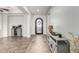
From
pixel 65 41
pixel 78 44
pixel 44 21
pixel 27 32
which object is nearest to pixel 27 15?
pixel 27 32

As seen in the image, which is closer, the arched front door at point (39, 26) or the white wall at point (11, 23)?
the white wall at point (11, 23)

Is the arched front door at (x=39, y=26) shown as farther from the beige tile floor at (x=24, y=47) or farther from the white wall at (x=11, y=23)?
the beige tile floor at (x=24, y=47)

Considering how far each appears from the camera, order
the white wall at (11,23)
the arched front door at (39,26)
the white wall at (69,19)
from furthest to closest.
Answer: the arched front door at (39,26), the white wall at (11,23), the white wall at (69,19)

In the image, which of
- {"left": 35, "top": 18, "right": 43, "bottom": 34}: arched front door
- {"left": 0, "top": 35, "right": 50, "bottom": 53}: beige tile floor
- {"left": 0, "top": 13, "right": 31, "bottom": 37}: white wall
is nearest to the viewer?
{"left": 0, "top": 35, "right": 50, "bottom": 53}: beige tile floor

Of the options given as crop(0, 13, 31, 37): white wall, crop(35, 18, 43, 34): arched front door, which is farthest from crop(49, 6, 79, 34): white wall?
crop(35, 18, 43, 34): arched front door

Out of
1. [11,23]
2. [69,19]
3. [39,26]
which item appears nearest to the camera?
[69,19]

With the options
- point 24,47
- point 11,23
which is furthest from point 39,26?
point 24,47

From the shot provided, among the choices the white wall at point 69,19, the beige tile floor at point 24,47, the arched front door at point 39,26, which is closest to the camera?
the white wall at point 69,19

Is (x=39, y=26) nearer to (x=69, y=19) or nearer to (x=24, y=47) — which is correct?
(x=24, y=47)

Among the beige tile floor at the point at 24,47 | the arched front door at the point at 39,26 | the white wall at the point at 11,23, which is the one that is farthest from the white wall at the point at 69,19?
the arched front door at the point at 39,26

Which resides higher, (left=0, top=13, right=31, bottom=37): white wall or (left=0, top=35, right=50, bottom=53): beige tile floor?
(left=0, top=13, right=31, bottom=37): white wall

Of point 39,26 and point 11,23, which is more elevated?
point 11,23

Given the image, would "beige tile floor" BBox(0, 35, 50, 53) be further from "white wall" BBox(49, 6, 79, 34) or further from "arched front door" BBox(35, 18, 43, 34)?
"arched front door" BBox(35, 18, 43, 34)
